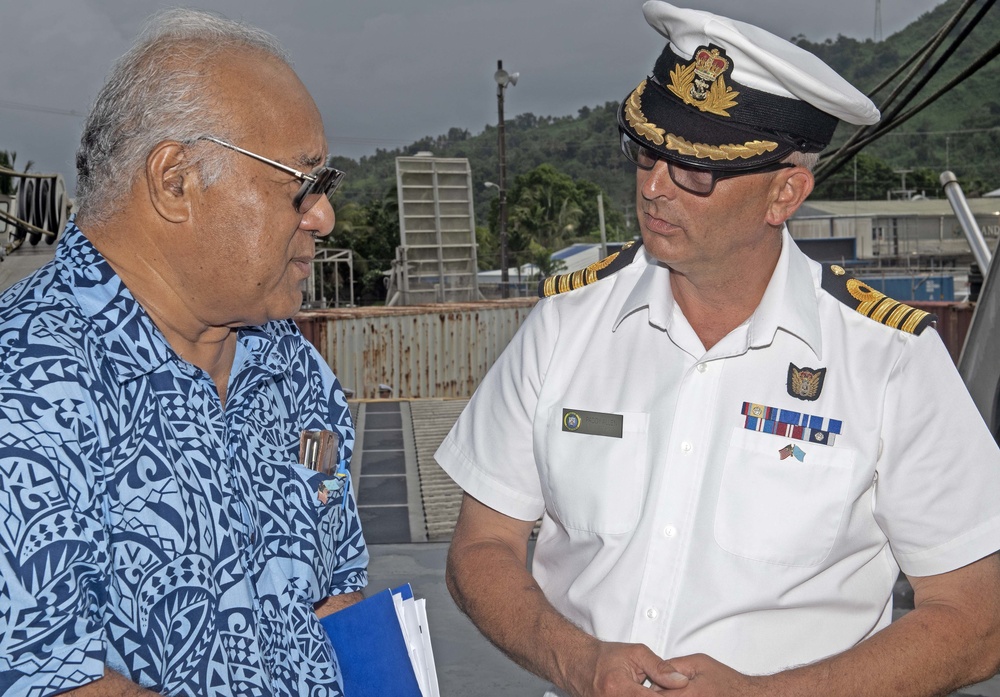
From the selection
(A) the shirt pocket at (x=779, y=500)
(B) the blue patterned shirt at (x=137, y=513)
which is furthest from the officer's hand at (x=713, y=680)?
(B) the blue patterned shirt at (x=137, y=513)

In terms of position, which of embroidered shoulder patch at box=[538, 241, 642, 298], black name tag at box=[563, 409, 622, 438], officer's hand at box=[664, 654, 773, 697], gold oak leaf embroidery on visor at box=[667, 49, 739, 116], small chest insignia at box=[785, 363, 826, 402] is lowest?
officer's hand at box=[664, 654, 773, 697]

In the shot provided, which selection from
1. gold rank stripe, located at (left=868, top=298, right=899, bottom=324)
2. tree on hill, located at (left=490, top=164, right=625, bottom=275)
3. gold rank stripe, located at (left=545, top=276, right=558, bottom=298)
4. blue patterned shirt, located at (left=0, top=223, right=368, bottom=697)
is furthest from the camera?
tree on hill, located at (left=490, top=164, right=625, bottom=275)

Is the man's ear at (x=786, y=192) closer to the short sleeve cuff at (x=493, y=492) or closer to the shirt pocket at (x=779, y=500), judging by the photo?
the shirt pocket at (x=779, y=500)

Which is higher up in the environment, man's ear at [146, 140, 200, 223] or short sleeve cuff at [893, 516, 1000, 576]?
man's ear at [146, 140, 200, 223]

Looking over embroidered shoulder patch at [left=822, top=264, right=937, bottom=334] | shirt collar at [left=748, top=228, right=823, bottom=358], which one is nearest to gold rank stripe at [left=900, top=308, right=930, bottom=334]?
embroidered shoulder patch at [left=822, top=264, right=937, bottom=334]

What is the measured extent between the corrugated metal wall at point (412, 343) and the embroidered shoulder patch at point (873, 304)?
1517 centimetres

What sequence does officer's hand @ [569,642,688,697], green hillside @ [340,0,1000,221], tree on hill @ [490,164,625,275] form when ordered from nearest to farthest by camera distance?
officer's hand @ [569,642,688,697], tree on hill @ [490,164,625,275], green hillside @ [340,0,1000,221]

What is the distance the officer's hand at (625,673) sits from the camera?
5.25 feet

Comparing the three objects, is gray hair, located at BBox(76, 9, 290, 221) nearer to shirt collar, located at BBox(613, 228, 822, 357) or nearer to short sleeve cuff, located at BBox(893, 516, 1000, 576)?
shirt collar, located at BBox(613, 228, 822, 357)

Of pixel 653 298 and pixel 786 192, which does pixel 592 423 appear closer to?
pixel 653 298

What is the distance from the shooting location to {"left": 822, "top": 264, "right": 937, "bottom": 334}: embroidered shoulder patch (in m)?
1.78

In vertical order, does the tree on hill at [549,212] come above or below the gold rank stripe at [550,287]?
above

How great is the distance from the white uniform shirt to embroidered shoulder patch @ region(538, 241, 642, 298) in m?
0.14

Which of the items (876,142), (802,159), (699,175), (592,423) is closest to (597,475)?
(592,423)
